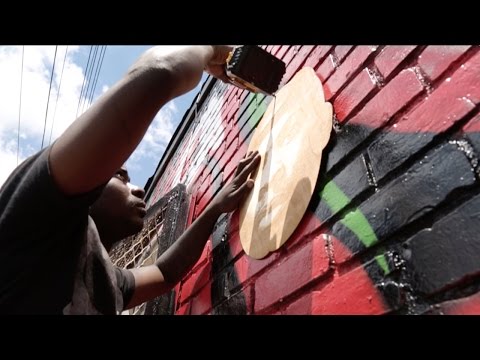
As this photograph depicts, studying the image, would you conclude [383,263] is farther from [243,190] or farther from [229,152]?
[229,152]

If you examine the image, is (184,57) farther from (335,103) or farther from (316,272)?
(316,272)

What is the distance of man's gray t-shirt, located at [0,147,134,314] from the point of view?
0.89 meters

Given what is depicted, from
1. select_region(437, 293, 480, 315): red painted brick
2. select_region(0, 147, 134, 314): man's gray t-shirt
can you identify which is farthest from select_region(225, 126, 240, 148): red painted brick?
select_region(437, 293, 480, 315): red painted brick

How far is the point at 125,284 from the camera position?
5.80ft

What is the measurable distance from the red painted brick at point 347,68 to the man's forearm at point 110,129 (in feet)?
1.89

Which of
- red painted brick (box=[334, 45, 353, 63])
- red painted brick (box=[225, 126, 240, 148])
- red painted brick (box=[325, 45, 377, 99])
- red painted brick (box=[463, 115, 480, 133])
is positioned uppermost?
red painted brick (box=[225, 126, 240, 148])

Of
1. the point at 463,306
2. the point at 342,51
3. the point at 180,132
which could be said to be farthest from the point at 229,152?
the point at 180,132

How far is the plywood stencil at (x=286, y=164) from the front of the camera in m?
1.13

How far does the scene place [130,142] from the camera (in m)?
0.91

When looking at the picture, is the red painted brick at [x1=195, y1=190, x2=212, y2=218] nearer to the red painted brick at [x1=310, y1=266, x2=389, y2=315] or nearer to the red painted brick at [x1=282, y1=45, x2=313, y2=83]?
the red painted brick at [x1=282, y1=45, x2=313, y2=83]

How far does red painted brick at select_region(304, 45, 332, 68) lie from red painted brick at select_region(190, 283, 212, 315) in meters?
1.11
